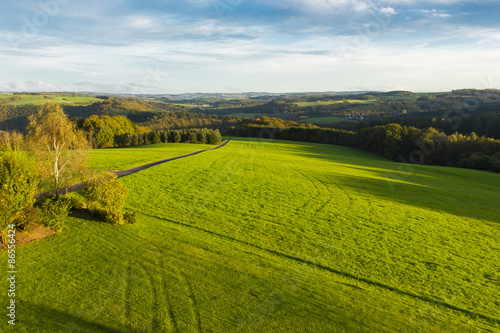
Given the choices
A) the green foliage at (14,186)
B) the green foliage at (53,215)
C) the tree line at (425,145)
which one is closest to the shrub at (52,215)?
the green foliage at (53,215)

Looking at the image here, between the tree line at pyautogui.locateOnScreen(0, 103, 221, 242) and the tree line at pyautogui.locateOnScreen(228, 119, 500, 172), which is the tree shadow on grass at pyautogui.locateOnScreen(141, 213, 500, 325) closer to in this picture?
the tree line at pyautogui.locateOnScreen(0, 103, 221, 242)

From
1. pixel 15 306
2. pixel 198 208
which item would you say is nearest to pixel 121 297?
pixel 15 306

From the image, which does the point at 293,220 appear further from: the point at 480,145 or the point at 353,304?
the point at 480,145

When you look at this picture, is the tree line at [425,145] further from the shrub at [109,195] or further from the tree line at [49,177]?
the tree line at [49,177]

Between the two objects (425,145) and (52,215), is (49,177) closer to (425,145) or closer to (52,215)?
(52,215)

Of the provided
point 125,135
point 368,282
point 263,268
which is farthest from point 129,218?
point 125,135

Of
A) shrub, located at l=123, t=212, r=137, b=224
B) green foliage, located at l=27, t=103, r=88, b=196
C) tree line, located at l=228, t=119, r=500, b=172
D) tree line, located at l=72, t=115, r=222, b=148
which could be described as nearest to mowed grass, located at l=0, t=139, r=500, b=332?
shrub, located at l=123, t=212, r=137, b=224
